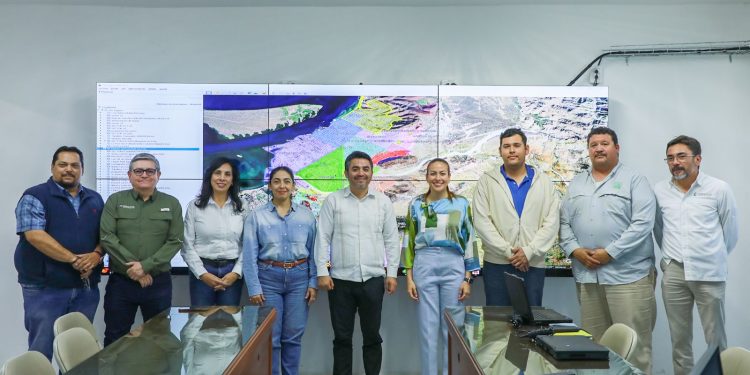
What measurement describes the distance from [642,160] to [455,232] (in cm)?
191

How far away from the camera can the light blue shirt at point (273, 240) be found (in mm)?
3434

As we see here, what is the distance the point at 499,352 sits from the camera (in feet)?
6.43

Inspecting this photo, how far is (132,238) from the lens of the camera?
330 centimetres

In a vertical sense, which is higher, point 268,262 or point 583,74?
point 583,74

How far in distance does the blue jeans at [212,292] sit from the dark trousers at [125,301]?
21 cm

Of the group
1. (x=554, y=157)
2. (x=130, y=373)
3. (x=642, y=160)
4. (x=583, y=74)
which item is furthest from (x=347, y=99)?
(x=130, y=373)

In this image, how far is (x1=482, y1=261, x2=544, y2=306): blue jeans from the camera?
3.38m

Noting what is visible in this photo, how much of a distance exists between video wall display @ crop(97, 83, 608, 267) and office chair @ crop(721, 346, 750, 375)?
2.18 metres

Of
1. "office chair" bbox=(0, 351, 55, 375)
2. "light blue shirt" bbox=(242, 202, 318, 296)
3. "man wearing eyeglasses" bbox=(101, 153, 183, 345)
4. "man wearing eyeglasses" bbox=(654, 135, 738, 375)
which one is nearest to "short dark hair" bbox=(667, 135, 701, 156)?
"man wearing eyeglasses" bbox=(654, 135, 738, 375)

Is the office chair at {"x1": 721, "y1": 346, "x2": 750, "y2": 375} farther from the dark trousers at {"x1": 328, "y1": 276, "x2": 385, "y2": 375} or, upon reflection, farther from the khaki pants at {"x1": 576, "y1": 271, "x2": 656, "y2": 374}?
the dark trousers at {"x1": 328, "y1": 276, "x2": 385, "y2": 375}

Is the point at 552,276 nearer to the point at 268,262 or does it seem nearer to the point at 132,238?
the point at 268,262

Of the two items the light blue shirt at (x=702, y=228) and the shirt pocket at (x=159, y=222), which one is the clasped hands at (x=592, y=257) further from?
the shirt pocket at (x=159, y=222)

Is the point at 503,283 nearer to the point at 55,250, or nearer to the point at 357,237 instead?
the point at 357,237

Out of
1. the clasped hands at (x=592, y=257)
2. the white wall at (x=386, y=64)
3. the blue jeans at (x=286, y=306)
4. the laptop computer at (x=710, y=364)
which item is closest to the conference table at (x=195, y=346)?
the blue jeans at (x=286, y=306)
